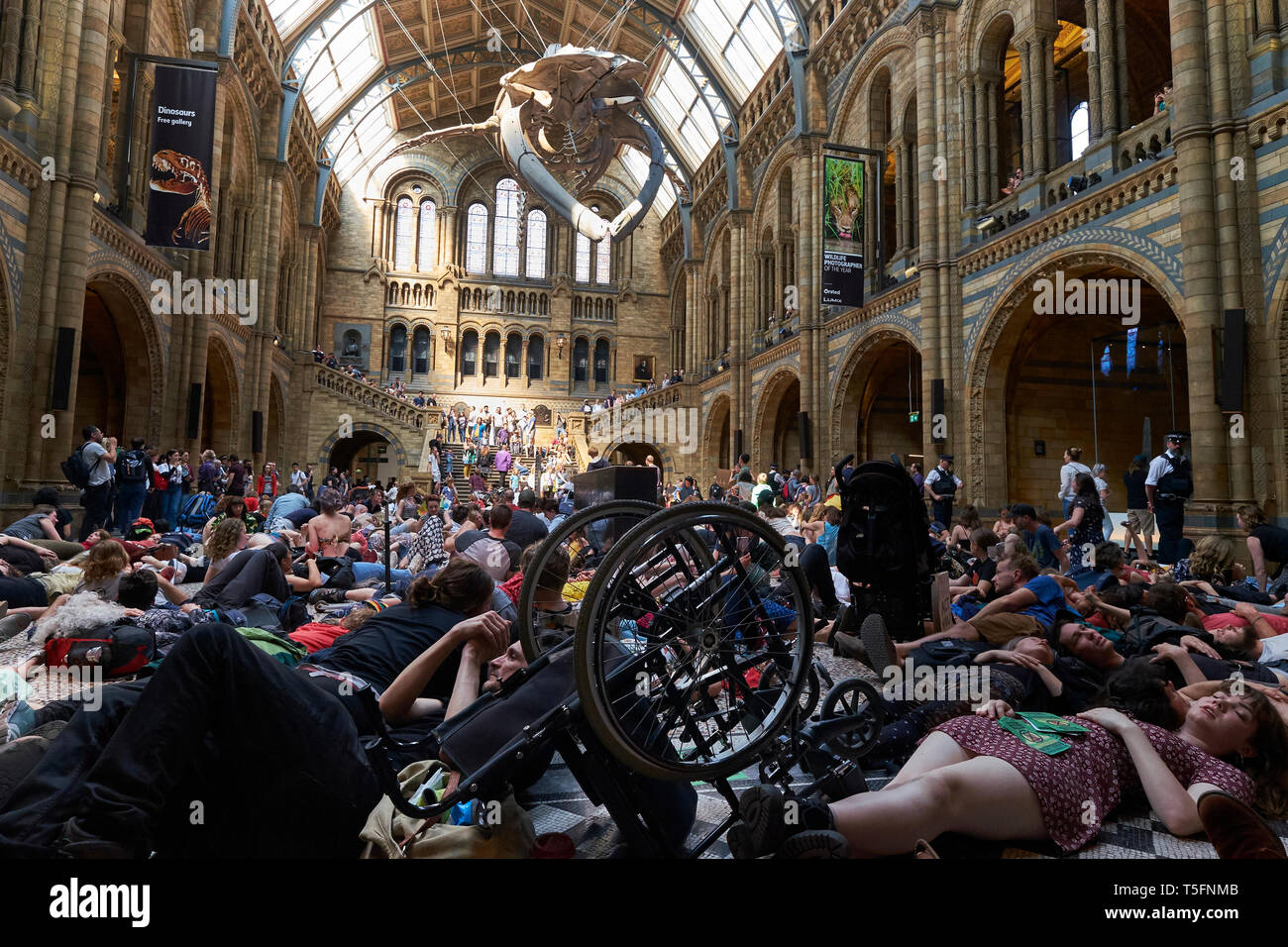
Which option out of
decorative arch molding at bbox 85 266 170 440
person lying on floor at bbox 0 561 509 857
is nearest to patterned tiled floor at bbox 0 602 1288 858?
person lying on floor at bbox 0 561 509 857

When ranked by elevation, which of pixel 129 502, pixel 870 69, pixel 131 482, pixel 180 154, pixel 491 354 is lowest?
pixel 129 502

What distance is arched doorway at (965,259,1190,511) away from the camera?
11.8 meters

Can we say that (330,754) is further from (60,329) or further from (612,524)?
(60,329)

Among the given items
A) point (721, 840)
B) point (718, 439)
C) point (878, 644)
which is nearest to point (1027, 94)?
point (878, 644)

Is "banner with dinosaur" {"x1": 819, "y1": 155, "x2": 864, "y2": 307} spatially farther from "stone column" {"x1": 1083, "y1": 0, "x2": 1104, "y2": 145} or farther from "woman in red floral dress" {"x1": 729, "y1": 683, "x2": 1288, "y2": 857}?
"woman in red floral dress" {"x1": 729, "y1": 683, "x2": 1288, "y2": 857}

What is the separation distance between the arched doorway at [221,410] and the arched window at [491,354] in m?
15.3

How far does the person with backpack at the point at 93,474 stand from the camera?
9.82 meters

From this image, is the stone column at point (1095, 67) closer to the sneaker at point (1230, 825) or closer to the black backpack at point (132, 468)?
the sneaker at point (1230, 825)

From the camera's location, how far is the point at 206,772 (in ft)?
6.41

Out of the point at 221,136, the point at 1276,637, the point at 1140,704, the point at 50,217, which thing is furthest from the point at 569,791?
the point at 221,136

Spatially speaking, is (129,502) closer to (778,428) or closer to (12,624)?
(12,624)

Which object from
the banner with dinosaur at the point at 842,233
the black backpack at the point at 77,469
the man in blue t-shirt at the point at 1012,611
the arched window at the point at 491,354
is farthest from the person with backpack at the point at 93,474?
the arched window at the point at 491,354

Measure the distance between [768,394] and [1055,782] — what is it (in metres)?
20.2

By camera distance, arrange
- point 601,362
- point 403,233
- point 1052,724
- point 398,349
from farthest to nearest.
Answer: point 601,362, point 403,233, point 398,349, point 1052,724
